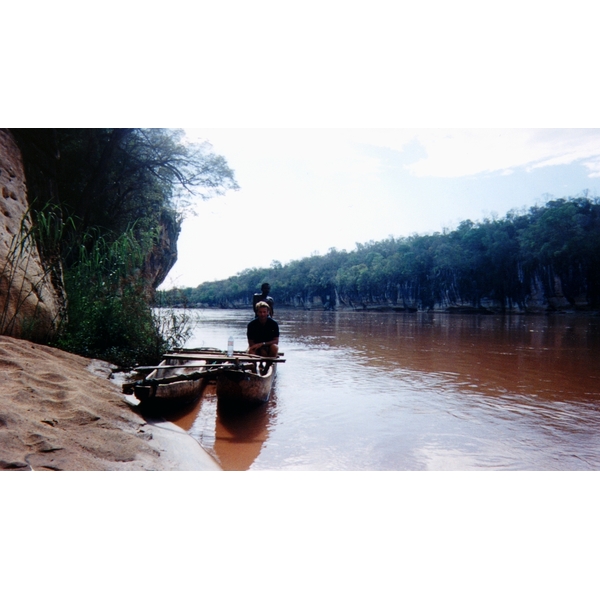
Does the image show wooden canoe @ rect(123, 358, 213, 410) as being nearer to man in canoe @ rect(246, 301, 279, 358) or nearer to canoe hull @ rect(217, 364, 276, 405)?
canoe hull @ rect(217, 364, 276, 405)

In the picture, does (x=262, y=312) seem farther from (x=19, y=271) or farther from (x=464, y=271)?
(x=464, y=271)

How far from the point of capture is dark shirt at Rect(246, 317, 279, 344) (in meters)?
5.31

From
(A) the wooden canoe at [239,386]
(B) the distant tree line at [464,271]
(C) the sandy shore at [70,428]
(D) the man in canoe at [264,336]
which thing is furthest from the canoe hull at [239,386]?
(B) the distant tree line at [464,271]

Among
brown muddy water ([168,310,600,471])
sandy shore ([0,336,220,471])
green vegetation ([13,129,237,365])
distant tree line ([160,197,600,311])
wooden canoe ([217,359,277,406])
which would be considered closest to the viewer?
sandy shore ([0,336,220,471])

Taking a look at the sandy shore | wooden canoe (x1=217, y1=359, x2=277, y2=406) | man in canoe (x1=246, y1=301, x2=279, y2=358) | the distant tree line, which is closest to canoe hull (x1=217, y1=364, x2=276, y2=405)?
wooden canoe (x1=217, y1=359, x2=277, y2=406)

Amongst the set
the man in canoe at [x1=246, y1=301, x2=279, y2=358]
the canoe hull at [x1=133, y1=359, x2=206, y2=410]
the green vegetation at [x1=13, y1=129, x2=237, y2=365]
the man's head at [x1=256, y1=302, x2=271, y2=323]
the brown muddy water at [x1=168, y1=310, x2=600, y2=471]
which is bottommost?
the brown muddy water at [x1=168, y1=310, x2=600, y2=471]

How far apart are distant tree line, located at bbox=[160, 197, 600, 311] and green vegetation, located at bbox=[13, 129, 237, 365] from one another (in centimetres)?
685

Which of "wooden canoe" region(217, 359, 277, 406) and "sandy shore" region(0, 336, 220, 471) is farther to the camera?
"wooden canoe" region(217, 359, 277, 406)

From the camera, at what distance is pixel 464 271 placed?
119ft

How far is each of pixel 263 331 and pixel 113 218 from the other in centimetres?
472

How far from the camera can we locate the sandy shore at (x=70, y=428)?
2.41 metres

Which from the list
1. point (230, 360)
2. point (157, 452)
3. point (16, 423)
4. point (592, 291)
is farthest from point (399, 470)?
point (592, 291)

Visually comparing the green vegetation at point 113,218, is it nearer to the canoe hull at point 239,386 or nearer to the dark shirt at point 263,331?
the dark shirt at point 263,331

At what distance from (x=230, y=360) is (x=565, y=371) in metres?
5.71
